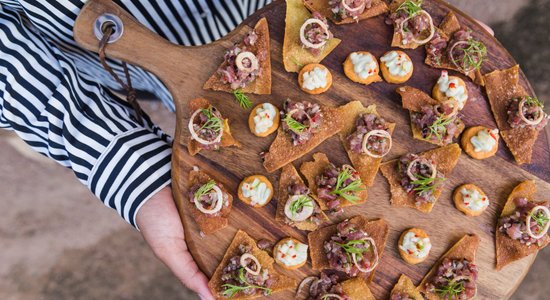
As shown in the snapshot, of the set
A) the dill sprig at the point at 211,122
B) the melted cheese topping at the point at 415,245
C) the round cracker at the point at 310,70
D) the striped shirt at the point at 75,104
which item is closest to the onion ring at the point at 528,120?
the melted cheese topping at the point at 415,245

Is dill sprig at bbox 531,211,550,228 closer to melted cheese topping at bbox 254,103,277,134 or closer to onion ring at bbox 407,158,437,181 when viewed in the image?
onion ring at bbox 407,158,437,181

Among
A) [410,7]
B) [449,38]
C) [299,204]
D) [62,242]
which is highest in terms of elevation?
[410,7]

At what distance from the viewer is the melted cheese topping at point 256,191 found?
6.25 ft

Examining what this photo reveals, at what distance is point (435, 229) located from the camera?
1.95 metres

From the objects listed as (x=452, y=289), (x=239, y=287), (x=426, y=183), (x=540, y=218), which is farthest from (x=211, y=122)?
(x=540, y=218)

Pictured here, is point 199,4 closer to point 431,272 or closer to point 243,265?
point 243,265

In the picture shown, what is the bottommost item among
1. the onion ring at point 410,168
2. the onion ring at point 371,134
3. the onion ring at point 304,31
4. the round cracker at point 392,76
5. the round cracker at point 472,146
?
the onion ring at point 410,168

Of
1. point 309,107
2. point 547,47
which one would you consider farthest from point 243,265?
point 547,47

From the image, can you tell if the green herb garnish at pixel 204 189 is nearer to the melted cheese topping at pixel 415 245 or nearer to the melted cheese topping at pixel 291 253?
the melted cheese topping at pixel 291 253

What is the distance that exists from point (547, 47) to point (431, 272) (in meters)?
2.24

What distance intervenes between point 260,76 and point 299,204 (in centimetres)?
54

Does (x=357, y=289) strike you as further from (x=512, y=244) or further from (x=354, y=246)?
(x=512, y=244)

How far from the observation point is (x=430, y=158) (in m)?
1.94

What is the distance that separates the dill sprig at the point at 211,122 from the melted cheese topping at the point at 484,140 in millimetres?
1014
